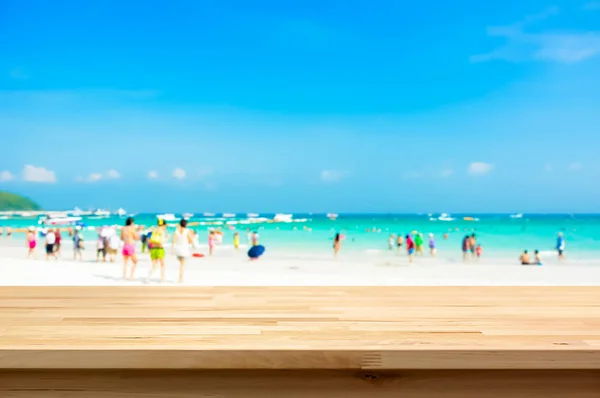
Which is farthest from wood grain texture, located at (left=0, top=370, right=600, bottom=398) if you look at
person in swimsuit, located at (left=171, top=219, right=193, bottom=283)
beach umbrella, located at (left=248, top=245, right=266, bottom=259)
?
beach umbrella, located at (left=248, top=245, right=266, bottom=259)

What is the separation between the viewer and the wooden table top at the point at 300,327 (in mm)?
2076

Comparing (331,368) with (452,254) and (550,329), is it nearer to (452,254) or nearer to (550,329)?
(550,329)

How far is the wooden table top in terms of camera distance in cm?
208

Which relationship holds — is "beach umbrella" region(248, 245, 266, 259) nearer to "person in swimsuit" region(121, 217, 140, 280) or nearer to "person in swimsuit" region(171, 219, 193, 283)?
"person in swimsuit" region(121, 217, 140, 280)

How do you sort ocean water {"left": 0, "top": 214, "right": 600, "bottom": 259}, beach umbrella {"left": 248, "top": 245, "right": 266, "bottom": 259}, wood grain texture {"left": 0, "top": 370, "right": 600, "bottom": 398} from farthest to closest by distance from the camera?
ocean water {"left": 0, "top": 214, "right": 600, "bottom": 259} < beach umbrella {"left": 248, "top": 245, "right": 266, "bottom": 259} < wood grain texture {"left": 0, "top": 370, "right": 600, "bottom": 398}

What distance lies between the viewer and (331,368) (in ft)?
6.82

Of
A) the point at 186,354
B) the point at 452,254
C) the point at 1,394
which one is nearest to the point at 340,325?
the point at 186,354

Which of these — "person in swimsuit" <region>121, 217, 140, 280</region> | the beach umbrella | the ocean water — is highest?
"person in swimsuit" <region>121, 217, 140, 280</region>

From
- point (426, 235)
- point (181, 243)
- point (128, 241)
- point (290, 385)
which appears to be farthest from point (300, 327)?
point (426, 235)

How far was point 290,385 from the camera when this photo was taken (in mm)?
2068

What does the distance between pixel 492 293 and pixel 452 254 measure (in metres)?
26.0

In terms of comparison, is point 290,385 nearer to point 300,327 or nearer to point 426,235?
point 300,327

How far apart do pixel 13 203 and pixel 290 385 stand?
14258 centimetres

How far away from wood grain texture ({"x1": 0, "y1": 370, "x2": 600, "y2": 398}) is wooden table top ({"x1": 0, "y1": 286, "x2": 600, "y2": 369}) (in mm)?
39
